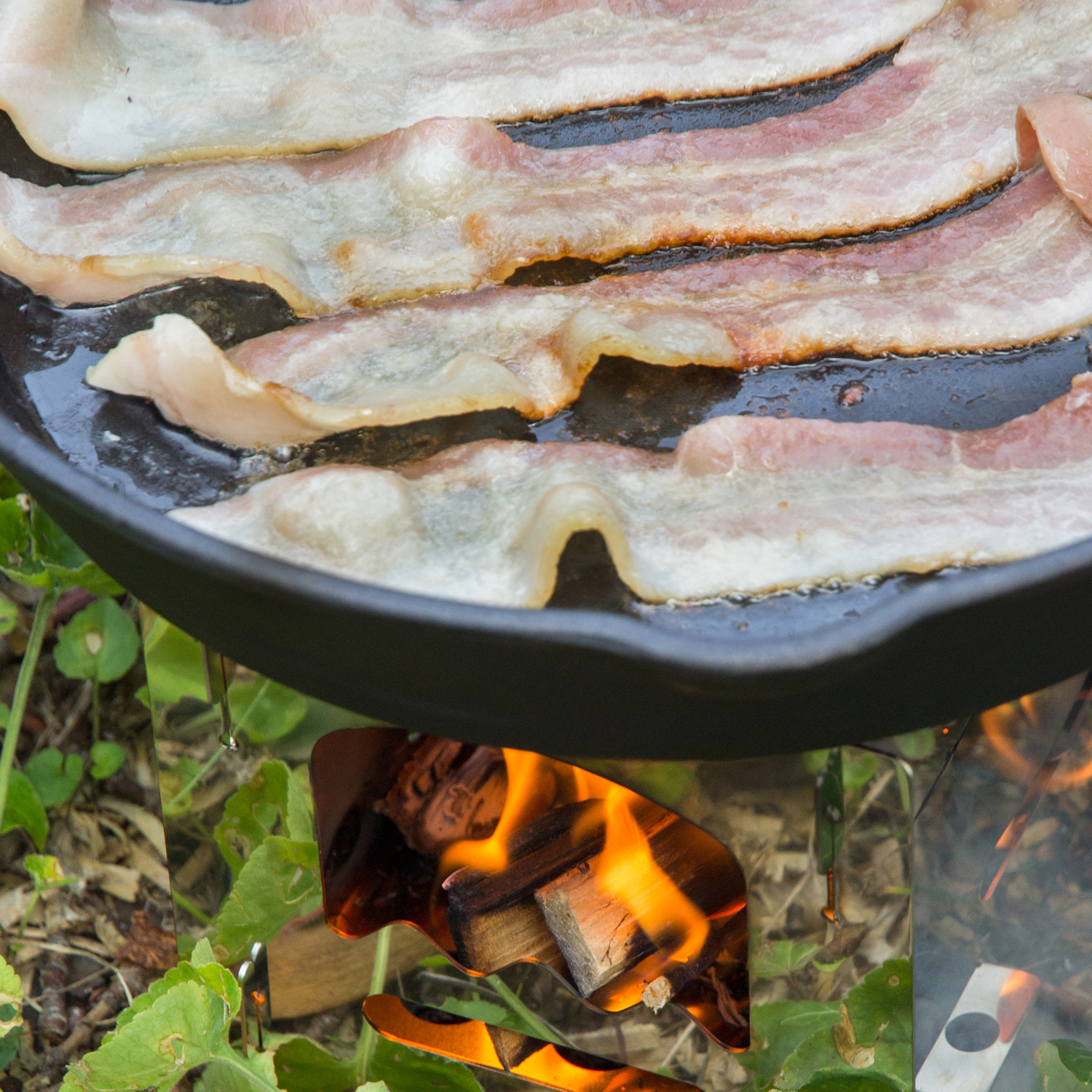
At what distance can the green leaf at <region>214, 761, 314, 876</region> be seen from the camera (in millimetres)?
1508

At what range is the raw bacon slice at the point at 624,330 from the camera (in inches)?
50.3

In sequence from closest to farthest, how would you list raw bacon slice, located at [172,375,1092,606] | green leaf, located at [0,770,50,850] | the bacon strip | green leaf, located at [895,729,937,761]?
raw bacon slice, located at [172,375,1092,606] → green leaf, located at [895,729,937,761] → the bacon strip → green leaf, located at [0,770,50,850]

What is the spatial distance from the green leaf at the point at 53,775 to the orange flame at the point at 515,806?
101 cm

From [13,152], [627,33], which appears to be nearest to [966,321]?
[627,33]

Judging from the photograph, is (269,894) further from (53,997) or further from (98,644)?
(98,644)

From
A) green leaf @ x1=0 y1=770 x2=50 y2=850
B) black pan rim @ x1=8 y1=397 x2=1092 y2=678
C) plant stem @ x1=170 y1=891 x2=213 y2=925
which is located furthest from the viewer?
green leaf @ x1=0 y1=770 x2=50 y2=850

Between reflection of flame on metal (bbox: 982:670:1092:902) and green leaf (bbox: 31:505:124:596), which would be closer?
reflection of flame on metal (bbox: 982:670:1092:902)

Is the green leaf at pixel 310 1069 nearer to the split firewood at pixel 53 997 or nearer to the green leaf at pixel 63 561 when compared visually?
the split firewood at pixel 53 997

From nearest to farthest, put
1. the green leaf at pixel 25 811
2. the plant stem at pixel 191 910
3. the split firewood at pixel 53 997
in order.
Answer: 1. the plant stem at pixel 191 910
2. the split firewood at pixel 53 997
3. the green leaf at pixel 25 811

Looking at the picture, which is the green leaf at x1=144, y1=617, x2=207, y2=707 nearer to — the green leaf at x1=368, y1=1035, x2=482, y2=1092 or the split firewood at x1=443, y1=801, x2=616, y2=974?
the split firewood at x1=443, y1=801, x2=616, y2=974

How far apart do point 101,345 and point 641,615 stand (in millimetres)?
785

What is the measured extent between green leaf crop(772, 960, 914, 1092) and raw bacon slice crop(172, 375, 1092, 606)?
0.53 metres

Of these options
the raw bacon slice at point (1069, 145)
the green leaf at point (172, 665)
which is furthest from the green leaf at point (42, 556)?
the raw bacon slice at point (1069, 145)

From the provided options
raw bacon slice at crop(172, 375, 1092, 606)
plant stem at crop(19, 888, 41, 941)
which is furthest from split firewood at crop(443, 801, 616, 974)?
plant stem at crop(19, 888, 41, 941)
